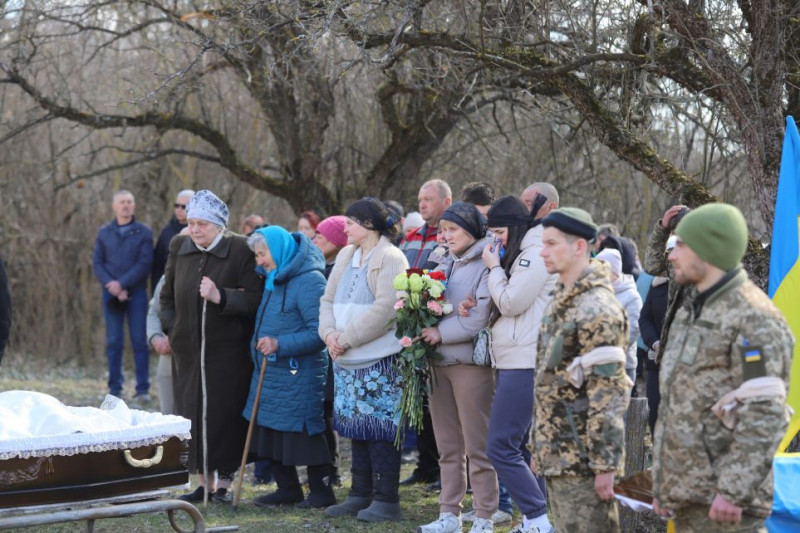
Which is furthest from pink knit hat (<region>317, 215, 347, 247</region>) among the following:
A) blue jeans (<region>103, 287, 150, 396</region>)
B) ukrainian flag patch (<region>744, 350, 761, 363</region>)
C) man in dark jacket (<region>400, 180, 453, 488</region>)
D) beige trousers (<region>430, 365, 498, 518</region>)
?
blue jeans (<region>103, 287, 150, 396</region>)

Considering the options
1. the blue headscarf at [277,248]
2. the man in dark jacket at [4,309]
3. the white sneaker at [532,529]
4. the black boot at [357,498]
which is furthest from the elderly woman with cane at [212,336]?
the white sneaker at [532,529]

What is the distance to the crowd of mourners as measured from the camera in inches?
157

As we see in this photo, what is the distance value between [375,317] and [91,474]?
6.96 feet

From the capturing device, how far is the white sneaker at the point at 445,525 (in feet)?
21.0

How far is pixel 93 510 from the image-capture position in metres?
5.37

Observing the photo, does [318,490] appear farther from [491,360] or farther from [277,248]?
[491,360]

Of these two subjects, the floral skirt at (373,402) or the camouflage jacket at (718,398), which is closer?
the camouflage jacket at (718,398)

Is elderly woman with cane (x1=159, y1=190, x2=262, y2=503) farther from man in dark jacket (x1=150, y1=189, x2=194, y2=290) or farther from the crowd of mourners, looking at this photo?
man in dark jacket (x1=150, y1=189, x2=194, y2=290)

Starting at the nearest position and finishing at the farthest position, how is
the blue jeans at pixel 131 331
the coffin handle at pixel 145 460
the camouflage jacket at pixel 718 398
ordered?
the camouflage jacket at pixel 718 398
the coffin handle at pixel 145 460
the blue jeans at pixel 131 331

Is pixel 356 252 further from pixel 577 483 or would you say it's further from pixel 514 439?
pixel 577 483

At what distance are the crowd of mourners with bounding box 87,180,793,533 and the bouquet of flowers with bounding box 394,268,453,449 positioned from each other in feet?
0.21

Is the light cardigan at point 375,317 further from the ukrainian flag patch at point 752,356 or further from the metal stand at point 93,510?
the ukrainian flag patch at point 752,356

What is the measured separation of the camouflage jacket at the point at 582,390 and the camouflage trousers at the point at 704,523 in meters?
0.45

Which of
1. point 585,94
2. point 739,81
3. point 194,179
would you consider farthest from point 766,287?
point 194,179
